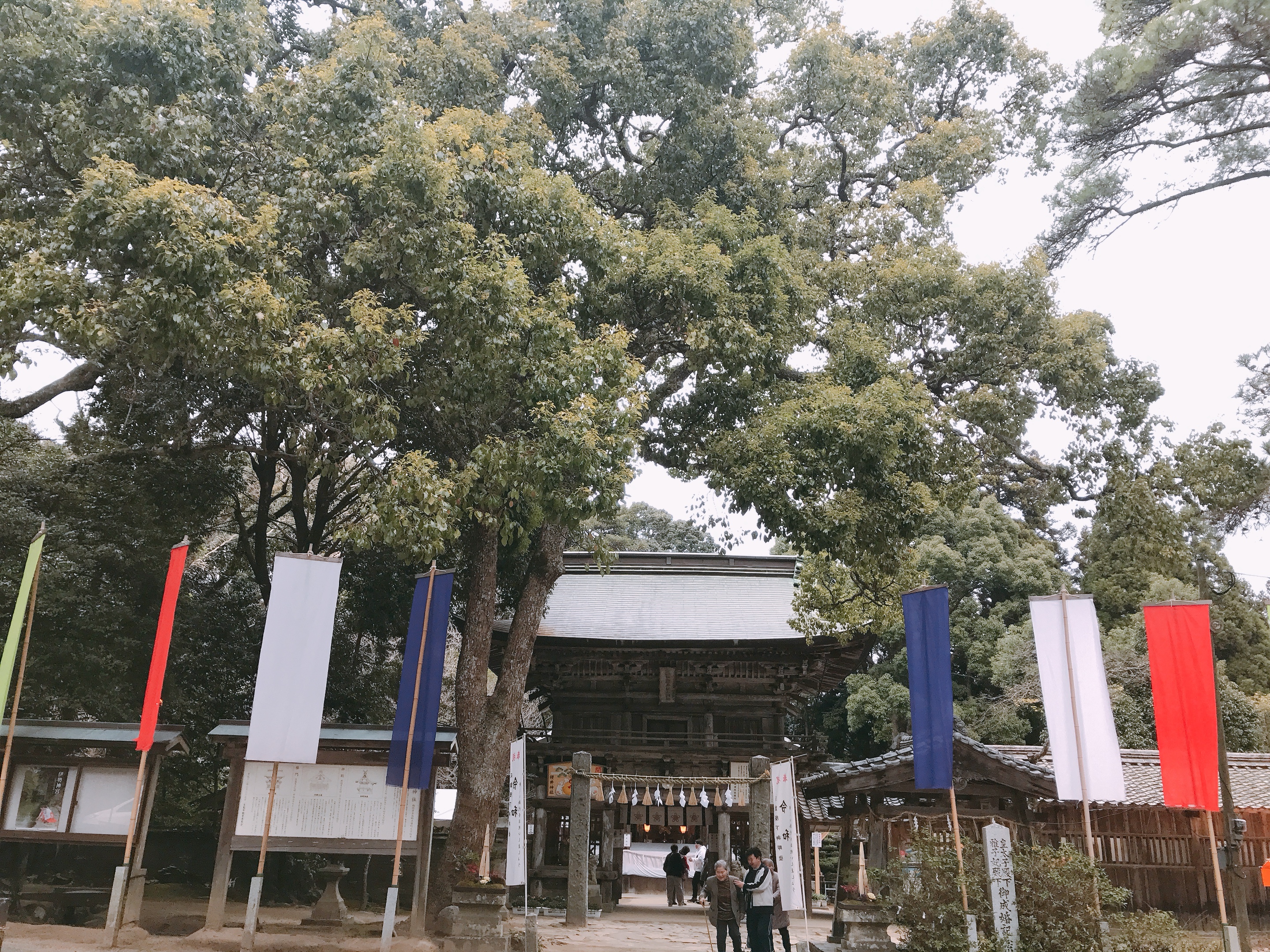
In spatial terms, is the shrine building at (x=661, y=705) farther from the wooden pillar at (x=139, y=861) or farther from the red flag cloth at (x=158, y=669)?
the red flag cloth at (x=158, y=669)

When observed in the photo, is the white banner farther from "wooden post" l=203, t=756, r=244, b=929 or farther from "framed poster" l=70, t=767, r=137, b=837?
"framed poster" l=70, t=767, r=137, b=837

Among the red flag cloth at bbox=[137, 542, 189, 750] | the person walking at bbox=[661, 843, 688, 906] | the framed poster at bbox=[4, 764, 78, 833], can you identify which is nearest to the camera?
the red flag cloth at bbox=[137, 542, 189, 750]

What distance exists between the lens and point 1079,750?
8812 millimetres

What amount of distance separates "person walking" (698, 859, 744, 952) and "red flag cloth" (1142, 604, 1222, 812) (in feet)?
14.4

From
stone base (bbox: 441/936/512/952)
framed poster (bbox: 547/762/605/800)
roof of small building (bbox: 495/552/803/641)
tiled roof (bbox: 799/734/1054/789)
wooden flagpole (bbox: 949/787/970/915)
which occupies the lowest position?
stone base (bbox: 441/936/512/952)

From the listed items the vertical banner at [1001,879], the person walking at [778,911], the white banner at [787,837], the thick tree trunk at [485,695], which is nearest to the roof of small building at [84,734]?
the thick tree trunk at [485,695]

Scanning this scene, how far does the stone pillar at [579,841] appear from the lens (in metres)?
13.6

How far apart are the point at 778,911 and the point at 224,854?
21.3ft

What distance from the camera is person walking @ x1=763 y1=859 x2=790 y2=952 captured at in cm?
931

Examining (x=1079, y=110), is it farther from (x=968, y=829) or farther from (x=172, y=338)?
(x=172, y=338)

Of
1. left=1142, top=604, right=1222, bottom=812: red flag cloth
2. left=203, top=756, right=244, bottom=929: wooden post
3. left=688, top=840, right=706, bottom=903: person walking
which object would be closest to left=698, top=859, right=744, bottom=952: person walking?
left=1142, top=604, right=1222, bottom=812: red flag cloth

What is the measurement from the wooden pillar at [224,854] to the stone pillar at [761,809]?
23.1 ft

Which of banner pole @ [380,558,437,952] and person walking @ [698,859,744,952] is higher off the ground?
banner pole @ [380,558,437,952]

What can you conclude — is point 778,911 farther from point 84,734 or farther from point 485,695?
point 84,734
